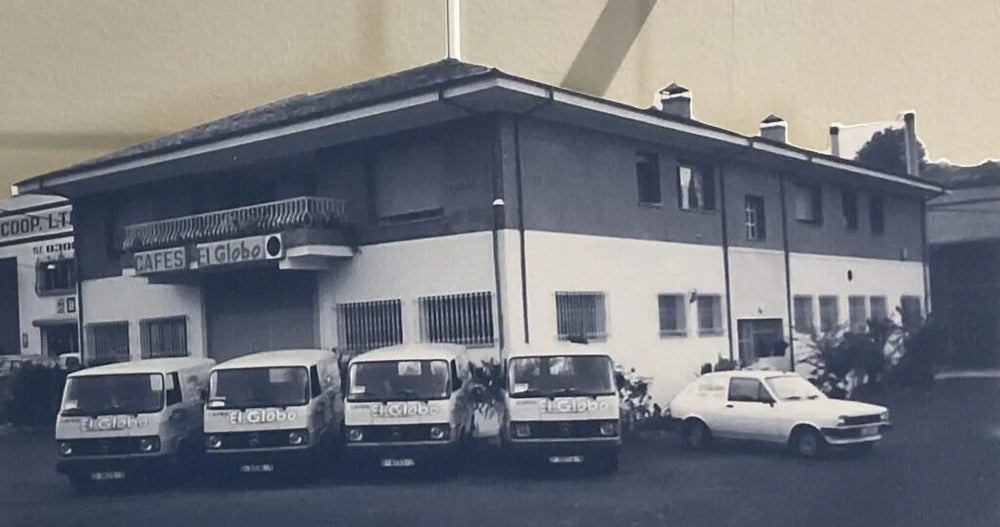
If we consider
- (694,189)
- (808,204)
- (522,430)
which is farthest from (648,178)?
(522,430)

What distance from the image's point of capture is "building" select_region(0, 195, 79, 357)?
4.86 metres

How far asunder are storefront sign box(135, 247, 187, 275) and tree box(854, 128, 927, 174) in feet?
10.3

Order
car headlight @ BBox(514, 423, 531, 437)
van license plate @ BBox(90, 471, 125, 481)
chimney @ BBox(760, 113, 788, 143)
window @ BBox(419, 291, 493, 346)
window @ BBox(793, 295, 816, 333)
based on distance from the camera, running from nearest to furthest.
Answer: window @ BBox(419, 291, 493, 346)
car headlight @ BBox(514, 423, 531, 437)
van license plate @ BBox(90, 471, 125, 481)
window @ BBox(793, 295, 816, 333)
chimney @ BBox(760, 113, 788, 143)

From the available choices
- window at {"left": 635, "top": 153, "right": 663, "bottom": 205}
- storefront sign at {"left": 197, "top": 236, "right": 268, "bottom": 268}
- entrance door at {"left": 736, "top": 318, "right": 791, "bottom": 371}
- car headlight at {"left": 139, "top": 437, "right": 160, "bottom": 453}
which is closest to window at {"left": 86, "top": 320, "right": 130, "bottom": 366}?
car headlight at {"left": 139, "top": 437, "right": 160, "bottom": 453}

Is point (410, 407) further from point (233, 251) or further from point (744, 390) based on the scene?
point (744, 390)

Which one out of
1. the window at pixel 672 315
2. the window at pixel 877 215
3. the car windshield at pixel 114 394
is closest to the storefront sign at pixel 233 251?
the car windshield at pixel 114 394

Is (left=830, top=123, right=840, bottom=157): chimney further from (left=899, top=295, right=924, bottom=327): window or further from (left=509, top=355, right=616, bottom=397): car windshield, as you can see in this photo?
(left=509, top=355, right=616, bottom=397): car windshield

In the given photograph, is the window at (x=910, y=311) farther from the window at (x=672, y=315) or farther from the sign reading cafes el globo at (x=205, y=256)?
the sign reading cafes el globo at (x=205, y=256)

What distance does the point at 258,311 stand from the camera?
4.75 meters

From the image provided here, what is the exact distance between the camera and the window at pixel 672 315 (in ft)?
15.2

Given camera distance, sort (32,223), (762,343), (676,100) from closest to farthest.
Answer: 1. (762,343)
2. (676,100)
3. (32,223)

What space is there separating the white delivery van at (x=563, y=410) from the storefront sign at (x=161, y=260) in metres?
1.58

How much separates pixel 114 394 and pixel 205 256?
0.75 meters

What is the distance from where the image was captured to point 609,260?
4.59 metres
